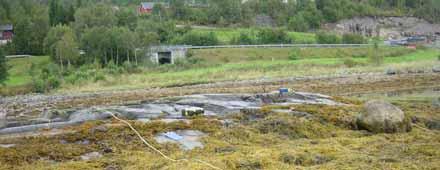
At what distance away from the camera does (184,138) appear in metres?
20.6

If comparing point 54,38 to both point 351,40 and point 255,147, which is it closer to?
point 351,40

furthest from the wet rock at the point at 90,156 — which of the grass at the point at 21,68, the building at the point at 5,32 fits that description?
the building at the point at 5,32

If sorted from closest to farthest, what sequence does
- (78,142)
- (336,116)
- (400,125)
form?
(78,142) < (400,125) < (336,116)

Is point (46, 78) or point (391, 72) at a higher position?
point (391, 72)

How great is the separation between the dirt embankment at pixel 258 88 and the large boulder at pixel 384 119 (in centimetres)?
1657

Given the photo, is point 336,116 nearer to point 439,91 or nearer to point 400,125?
point 400,125

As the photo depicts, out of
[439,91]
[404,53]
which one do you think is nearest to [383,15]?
[404,53]

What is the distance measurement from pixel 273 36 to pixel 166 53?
22942mm

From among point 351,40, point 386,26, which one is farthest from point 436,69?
point 386,26

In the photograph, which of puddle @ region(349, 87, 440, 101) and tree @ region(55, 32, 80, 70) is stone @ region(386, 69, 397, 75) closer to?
puddle @ region(349, 87, 440, 101)

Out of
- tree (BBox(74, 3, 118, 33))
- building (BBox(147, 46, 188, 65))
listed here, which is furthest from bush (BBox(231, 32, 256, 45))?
tree (BBox(74, 3, 118, 33))

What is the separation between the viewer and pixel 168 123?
73.2 feet

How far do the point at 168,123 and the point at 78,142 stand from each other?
146 inches

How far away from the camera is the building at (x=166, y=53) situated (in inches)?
2970
